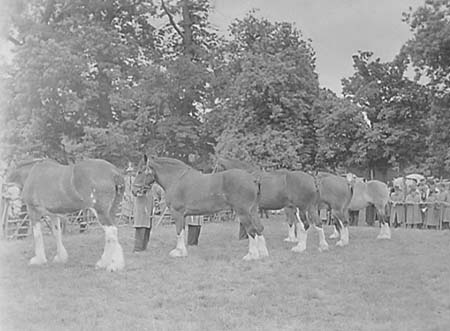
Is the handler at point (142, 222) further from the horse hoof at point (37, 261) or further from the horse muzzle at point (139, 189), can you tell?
the horse hoof at point (37, 261)

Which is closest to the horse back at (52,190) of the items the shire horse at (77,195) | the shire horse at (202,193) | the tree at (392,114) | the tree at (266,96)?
the shire horse at (77,195)

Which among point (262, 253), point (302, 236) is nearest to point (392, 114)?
point (302, 236)

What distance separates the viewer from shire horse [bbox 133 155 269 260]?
1132cm

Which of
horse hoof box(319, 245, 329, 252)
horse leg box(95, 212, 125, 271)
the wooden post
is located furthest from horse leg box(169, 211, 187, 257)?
the wooden post

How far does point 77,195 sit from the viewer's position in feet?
32.8

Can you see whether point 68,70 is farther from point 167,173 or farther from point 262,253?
point 262,253

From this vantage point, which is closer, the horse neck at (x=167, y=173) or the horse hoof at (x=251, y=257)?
the horse hoof at (x=251, y=257)

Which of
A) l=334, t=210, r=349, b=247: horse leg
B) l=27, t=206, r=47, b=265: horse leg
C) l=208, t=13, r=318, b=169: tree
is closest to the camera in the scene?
l=27, t=206, r=47, b=265: horse leg

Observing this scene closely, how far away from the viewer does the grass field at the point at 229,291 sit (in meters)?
6.83

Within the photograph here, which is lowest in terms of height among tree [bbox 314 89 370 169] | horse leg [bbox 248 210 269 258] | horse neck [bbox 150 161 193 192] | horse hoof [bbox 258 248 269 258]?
horse hoof [bbox 258 248 269 258]

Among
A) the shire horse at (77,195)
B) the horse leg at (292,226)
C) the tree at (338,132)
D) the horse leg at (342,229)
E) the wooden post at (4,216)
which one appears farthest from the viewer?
the tree at (338,132)

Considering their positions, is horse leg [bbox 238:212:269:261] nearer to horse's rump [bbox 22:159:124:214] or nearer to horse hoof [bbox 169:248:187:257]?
horse hoof [bbox 169:248:187:257]

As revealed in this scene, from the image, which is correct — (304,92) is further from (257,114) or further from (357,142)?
(357,142)

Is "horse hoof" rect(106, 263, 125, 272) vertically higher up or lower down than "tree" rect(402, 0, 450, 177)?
lower down
